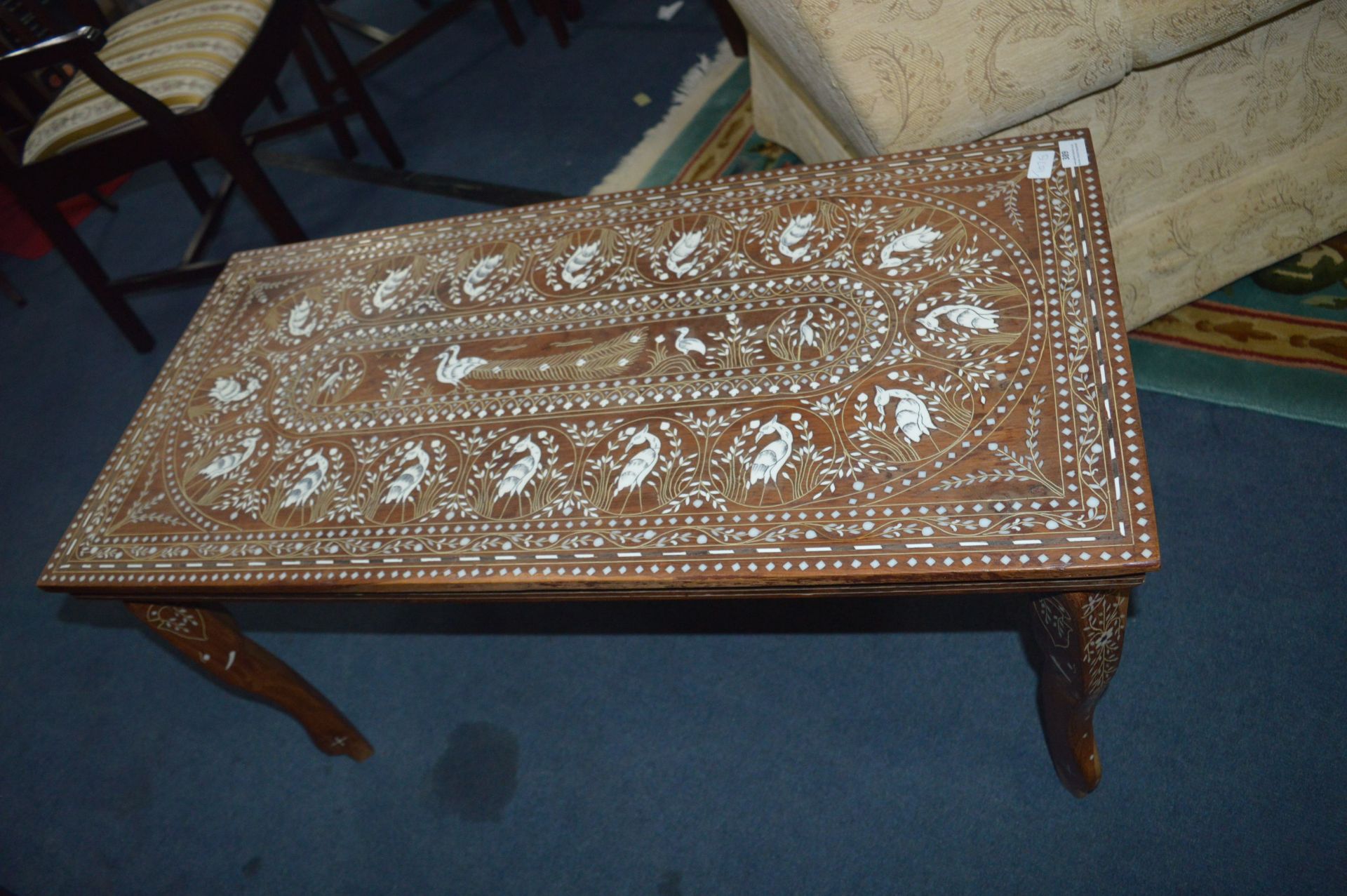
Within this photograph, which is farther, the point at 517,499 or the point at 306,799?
the point at 306,799

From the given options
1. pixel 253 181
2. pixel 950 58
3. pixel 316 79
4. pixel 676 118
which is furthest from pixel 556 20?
pixel 950 58

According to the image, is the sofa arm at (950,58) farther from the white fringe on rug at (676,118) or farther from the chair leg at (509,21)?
the chair leg at (509,21)

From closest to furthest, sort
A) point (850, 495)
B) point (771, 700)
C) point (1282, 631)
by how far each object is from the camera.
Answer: point (850, 495) → point (1282, 631) → point (771, 700)

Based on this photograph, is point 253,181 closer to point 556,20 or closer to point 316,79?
point 316,79

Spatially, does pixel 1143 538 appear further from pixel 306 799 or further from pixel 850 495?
pixel 306 799

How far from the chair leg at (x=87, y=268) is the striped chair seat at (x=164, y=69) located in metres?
0.14

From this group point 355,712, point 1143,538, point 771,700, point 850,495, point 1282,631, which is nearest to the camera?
point 1143,538

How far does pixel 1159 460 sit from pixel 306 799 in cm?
167

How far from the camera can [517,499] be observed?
119 centimetres

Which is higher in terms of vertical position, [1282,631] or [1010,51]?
[1010,51]

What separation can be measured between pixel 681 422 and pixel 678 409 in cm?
2

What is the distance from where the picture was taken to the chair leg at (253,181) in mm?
2195

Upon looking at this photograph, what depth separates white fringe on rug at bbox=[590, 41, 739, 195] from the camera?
2570 millimetres

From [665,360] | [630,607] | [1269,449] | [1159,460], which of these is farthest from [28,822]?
[1269,449]
